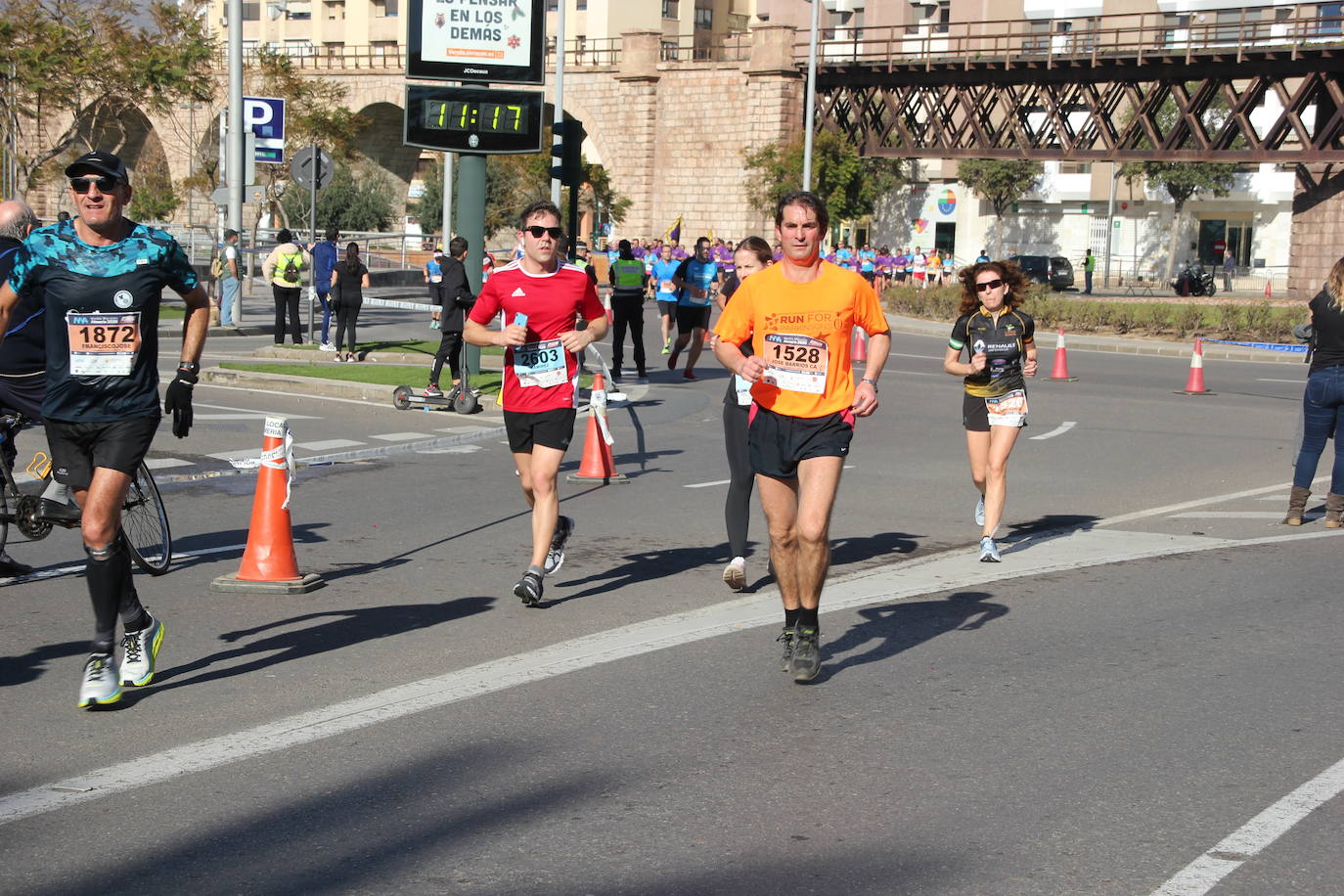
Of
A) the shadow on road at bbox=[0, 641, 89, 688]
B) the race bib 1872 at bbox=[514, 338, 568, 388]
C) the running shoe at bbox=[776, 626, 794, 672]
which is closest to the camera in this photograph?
the shadow on road at bbox=[0, 641, 89, 688]

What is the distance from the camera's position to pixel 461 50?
720 inches

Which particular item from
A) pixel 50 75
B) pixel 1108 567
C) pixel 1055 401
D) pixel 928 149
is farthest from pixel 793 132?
pixel 1108 567

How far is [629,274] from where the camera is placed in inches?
868

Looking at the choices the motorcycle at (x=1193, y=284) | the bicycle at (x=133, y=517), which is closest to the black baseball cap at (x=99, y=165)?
the bicycle at (x=133, y=517)

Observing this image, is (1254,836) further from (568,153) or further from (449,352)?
(568,153)

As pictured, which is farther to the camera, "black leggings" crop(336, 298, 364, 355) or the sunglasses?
"black leggings" crop(336, 298, 364, 355)

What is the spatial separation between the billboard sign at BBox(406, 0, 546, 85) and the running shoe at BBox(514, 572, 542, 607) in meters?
11.3

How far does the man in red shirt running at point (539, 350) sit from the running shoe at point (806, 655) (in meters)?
1.82

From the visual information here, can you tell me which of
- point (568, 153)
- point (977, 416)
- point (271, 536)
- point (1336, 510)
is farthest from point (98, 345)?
point (568, 153)

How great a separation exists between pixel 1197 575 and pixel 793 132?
176 ft

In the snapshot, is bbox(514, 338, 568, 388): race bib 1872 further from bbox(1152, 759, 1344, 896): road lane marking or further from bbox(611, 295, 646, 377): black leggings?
bbox(611, 295, 646, 377): black leggings

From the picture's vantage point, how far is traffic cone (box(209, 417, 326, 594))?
8148 mm

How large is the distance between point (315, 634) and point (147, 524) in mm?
1873

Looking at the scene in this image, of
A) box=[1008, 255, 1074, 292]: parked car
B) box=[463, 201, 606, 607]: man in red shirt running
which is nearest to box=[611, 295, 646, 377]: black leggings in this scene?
box=[463, 201, 606, 607]: man in red shirt running
